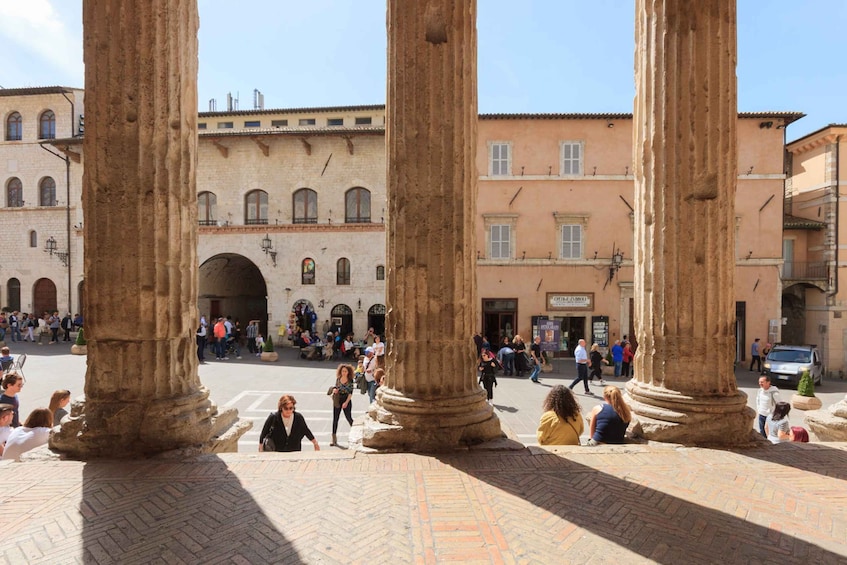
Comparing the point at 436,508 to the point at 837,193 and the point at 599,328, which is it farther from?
the point at 837,193

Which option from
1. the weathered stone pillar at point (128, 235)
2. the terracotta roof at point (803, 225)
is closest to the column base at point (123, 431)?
the weathered stone pillar at point (128, 235)

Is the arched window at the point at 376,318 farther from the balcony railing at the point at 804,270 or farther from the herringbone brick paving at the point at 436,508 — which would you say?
the balcony railing at the point at 804,270

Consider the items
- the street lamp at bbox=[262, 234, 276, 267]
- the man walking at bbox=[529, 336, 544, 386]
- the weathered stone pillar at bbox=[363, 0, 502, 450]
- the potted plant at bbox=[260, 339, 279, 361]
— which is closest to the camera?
the weathered stone pillar at bbox=[363, 0, 502, 450]

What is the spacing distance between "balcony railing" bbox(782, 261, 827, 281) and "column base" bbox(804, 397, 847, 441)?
2088cm

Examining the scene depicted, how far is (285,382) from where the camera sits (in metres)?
13.7

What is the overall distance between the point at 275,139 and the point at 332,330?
9.79 metres

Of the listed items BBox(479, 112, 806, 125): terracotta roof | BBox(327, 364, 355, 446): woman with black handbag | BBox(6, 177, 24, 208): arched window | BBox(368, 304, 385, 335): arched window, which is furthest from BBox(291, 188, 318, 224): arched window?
BBox(6, 177, 24, 208): arched window

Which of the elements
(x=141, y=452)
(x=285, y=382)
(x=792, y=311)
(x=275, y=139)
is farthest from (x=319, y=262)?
(x=792, y=311)

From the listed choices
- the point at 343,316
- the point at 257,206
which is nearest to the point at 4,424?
the point at 343,316

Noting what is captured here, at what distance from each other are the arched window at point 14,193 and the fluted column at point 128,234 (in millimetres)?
28634

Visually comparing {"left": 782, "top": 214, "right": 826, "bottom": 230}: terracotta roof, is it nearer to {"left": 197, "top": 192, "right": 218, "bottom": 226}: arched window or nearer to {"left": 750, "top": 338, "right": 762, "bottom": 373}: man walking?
{"left": 750, "top": 338, "right": 762, "bottom": 373}: man walking

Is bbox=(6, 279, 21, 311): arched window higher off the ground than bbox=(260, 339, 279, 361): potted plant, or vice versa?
bbox=(6, 279, 21, 311): arched window

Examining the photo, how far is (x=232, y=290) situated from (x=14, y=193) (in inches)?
527

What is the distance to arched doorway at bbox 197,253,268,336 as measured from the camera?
2373cm
